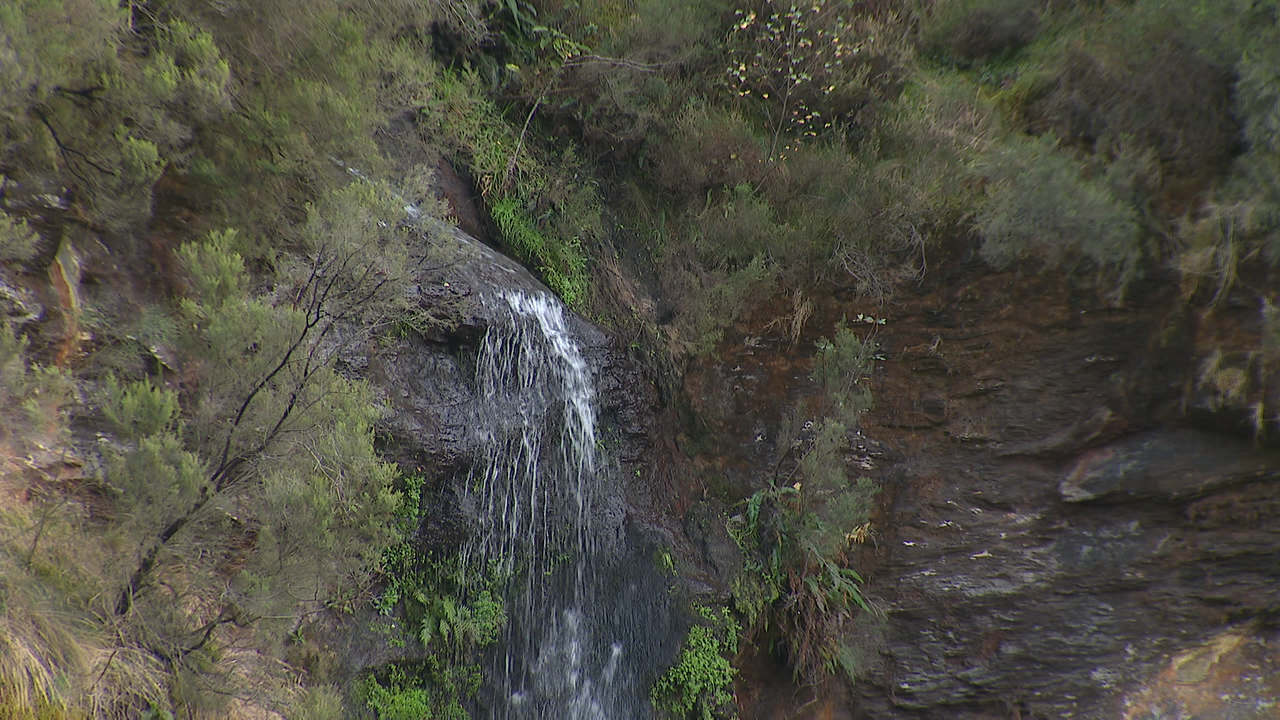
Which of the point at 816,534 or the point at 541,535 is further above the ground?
the point at 816,534

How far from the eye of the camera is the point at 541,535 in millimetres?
5941

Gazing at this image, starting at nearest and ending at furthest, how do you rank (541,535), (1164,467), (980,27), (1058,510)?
(1164,467) → (1058,510) → (541,535) → (980,27)

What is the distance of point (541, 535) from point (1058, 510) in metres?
4.29

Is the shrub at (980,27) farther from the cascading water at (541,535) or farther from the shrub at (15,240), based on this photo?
the shrub at (15,240)

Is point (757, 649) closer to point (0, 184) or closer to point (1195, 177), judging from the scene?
point (1195, 177)

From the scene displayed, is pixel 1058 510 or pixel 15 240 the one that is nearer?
pixel 15 240

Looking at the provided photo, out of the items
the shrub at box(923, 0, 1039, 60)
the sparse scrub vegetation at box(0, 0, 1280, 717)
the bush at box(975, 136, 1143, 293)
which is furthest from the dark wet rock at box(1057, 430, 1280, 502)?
the shrub at box(923, 0, 1039, 60)

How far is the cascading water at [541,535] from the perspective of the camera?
221 inches

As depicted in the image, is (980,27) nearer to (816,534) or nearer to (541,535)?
(816,534)

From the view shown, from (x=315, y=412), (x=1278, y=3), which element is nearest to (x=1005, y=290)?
(x=1278, y=3)

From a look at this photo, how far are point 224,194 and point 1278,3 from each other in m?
7.21

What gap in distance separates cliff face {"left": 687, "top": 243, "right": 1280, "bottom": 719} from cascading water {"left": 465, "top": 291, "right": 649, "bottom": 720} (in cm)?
152

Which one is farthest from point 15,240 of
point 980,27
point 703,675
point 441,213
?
point 980,27

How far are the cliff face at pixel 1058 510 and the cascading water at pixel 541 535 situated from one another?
1.52 m
